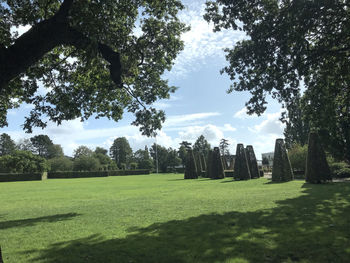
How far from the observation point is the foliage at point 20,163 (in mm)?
57438

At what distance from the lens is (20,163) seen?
57750mm

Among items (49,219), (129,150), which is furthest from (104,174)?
(49,219)

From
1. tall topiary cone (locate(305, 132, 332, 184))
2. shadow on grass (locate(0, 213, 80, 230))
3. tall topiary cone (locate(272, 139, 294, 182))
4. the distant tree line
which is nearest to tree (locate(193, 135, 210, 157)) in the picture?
→ the distant tree line

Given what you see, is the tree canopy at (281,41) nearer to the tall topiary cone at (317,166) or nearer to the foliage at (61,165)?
the tall topiary cone at (317,166)

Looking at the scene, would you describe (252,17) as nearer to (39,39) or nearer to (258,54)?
(258,54)

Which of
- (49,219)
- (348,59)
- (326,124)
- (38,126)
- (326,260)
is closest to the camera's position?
(326,260)

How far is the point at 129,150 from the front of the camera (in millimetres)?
113188

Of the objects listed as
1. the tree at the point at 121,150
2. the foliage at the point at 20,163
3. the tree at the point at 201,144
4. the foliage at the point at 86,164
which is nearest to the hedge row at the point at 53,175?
the foliage at the point at 20,163

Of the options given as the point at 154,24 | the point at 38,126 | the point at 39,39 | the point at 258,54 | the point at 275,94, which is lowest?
the point at 38,126

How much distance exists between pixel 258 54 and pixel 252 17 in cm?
202

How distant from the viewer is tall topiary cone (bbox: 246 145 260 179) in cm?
2970

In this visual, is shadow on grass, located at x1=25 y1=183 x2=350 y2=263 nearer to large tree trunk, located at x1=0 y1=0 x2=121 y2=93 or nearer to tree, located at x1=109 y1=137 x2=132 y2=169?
large tree trunk, located at x1=0 y1=0 x2=121 y2=93

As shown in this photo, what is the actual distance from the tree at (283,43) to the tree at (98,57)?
3.03 metres

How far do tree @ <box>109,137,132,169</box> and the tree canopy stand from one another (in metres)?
103
